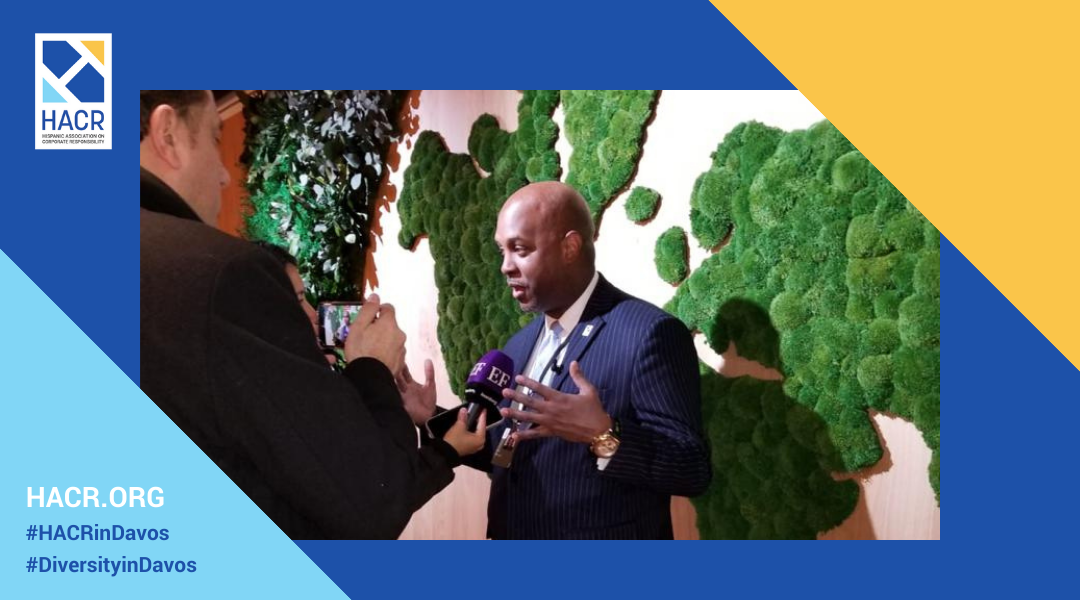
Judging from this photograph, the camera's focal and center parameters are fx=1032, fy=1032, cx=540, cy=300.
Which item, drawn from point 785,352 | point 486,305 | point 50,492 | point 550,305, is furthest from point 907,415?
point 50,492

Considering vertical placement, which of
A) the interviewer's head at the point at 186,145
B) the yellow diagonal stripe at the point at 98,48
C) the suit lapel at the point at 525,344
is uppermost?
the yellow diagonal stripe at the point at 98,48

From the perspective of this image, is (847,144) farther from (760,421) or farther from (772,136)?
(760,421)

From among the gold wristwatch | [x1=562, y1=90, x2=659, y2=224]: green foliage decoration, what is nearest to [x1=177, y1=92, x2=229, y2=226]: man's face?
[x1=562, y1=90, x2=659, y2=224]: green foliage decoration

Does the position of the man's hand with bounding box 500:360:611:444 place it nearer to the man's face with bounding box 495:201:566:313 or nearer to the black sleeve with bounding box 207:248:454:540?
the man's face with bounding box 495:201:566:313

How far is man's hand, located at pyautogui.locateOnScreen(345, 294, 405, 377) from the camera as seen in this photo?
1968mm

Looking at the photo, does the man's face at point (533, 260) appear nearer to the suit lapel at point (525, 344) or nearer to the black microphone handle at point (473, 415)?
the suit lapel at point (525, 344)

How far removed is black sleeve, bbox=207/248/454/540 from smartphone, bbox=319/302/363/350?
33 cm

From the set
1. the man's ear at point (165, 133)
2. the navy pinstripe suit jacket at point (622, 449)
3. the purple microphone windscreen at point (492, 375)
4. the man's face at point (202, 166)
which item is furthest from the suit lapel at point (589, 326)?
the man's ear at point (165, 133)

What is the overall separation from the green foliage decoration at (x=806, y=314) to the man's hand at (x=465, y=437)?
1.69 ft

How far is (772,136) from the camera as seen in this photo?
221 centimetres

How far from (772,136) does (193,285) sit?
4.01 ft

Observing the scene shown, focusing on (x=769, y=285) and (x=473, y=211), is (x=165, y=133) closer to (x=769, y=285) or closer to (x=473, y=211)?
(x=473, y=211)

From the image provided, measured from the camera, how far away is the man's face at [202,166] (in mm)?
2021

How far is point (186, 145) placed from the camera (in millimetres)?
2062
